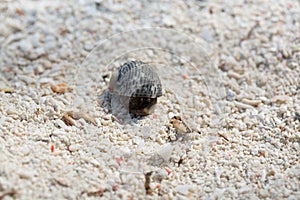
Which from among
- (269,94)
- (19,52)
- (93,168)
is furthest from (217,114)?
(19,52)

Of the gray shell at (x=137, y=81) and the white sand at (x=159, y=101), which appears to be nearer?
the white sand at (x=159, y=101)

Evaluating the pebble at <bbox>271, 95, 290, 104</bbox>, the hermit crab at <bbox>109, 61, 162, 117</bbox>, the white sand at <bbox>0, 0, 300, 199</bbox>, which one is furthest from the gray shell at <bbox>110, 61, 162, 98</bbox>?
the pebble at <bbox>271, 95, 290, 104</bbox>

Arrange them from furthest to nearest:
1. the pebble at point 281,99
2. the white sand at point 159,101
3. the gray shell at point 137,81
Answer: the pebble at point 281,99 < the gray shell at point 137,81 < the white sand at point 159,101

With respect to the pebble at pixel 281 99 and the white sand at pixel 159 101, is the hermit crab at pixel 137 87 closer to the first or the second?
the white sand at pixel 159 101

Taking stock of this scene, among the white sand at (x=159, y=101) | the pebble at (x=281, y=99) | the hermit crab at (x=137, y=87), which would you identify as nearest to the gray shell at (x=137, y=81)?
the hermit crab at (x=137, y=87)

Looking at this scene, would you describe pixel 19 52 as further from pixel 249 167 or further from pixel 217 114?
pixel 249 167

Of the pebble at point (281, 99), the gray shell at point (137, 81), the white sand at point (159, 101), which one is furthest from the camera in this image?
the pebble at point (281, 99)

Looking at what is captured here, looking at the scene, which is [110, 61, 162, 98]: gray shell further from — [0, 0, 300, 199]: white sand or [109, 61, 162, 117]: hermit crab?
[0, 0, 300, 199]: white sand
